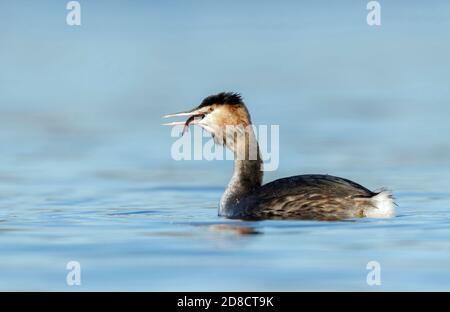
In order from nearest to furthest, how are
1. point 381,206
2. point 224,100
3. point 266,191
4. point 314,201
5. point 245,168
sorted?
point 381,206 < point 314,201 < point 266,191 < point 224,100 < point 245,168

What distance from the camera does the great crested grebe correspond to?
14391 mm

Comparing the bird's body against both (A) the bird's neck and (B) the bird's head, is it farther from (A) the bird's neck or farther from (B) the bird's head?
(B) the bird's head

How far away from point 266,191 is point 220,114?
1.02 m

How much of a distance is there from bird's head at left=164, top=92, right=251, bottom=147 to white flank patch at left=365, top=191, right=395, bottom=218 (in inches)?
70.4

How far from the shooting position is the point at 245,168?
607 inches

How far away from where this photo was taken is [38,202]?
16.5 metres

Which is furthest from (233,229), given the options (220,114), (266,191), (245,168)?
(220,114)

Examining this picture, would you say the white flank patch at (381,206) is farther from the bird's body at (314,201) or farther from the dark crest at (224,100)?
the dark crest at (224,100)

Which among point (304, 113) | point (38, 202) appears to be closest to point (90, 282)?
point (38, 202)

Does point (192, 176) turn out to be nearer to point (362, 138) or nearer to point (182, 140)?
point (182, 140)

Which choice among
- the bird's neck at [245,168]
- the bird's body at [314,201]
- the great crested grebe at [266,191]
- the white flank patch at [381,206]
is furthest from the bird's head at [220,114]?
the white flank patch at [381,206]

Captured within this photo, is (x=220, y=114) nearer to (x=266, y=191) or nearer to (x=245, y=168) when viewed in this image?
(x=245, y=168)

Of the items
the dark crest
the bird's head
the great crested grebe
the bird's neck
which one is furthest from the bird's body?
the dark crest
